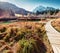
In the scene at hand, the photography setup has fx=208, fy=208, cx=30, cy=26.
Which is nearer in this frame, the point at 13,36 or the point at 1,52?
the point at 1,52

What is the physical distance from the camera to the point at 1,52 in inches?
518

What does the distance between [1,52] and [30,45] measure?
190 centimetres

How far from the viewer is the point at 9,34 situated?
17.8m

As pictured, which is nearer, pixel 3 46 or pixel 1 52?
pixel 1 52

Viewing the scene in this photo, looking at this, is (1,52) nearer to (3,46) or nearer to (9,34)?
(3,46)

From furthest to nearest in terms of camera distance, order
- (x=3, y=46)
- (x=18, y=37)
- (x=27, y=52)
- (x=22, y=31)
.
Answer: (x=22, y=31), (x=18, y=37), (x=3, y=46), (x=27, y=52)

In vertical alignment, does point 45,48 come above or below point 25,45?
below

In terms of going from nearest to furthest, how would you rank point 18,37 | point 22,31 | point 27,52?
point 27,52 < point 18,37 < point 22,31

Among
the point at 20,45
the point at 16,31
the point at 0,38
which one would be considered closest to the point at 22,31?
the point at 16,31

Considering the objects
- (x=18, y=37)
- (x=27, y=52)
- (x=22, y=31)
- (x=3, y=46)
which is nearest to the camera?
(x=27, y=52)

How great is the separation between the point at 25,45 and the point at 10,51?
107cm

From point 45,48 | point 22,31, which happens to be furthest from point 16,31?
point 45,48

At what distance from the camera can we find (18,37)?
16.9 metres

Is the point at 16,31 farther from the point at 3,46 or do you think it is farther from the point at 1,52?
the point at 1,52
